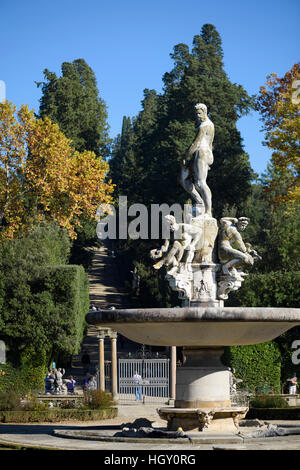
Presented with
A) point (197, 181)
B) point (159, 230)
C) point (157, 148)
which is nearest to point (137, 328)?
point (197, 181)

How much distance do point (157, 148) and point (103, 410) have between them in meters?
37.1

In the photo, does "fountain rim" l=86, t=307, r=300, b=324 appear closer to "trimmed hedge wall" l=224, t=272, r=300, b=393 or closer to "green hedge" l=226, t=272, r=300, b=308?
"trimmed hedge wall" l=224, t=272, r=300, b=393

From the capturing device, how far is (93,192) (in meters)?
39.6

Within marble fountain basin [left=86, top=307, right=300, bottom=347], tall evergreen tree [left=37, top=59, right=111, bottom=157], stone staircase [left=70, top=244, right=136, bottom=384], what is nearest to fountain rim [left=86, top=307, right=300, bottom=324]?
marble fountain basin [left=86, top=307, right=300, bottom=347]

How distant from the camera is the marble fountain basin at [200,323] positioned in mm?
16828

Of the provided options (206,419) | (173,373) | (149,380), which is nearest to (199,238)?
(206,419)

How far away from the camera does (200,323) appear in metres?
17.3

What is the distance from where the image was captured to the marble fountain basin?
1683cm

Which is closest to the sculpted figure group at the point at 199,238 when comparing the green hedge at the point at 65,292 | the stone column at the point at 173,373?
the stone column at the point at 173,373

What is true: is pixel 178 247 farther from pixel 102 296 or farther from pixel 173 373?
pixel 102 296

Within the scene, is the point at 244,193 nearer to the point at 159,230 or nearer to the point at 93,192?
the point at 159,230

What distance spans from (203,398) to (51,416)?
8.69m

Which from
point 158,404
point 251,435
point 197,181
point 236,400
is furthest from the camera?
point 158,404

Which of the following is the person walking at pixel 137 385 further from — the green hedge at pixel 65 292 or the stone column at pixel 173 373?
the green hedge at pixel 65 292
